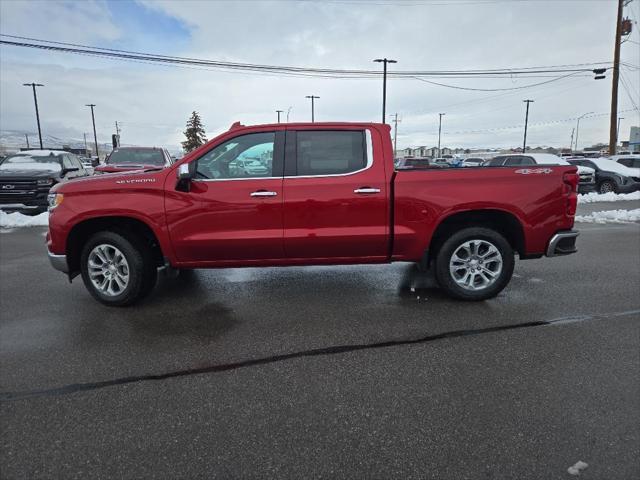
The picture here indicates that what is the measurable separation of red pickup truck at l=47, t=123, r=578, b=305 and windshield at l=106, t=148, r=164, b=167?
9268 millimetres

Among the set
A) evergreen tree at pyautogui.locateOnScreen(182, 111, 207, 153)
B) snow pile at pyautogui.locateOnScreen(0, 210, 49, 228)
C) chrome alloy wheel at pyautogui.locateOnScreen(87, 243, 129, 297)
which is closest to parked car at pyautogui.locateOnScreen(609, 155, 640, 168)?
chrome alloy wheel at pyautogui.locateOnScreen(87, 243, 129, 297)

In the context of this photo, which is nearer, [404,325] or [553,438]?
[553,438]

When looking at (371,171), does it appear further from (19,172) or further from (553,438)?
(19,172)

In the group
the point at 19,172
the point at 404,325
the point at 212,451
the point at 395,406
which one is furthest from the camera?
the point at 19,172

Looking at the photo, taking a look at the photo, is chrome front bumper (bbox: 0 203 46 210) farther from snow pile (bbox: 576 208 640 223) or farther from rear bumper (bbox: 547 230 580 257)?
snow pile (bbox: 576 208 640 223)

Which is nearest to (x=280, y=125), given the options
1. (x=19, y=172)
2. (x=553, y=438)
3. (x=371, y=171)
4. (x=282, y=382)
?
(x=371, y=171)

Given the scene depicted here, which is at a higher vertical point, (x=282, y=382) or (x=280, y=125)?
(x=280, y=125)

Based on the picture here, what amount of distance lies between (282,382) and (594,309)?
3.56 meters

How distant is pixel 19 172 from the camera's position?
11.6 m

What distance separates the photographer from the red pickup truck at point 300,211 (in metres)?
4.56

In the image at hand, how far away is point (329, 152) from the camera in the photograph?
4.72 meters

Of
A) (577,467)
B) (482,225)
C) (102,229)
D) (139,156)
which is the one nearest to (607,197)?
(482,225)

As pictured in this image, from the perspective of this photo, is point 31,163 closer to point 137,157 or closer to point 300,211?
point 137,157

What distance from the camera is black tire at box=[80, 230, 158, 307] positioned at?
4.68 metres
